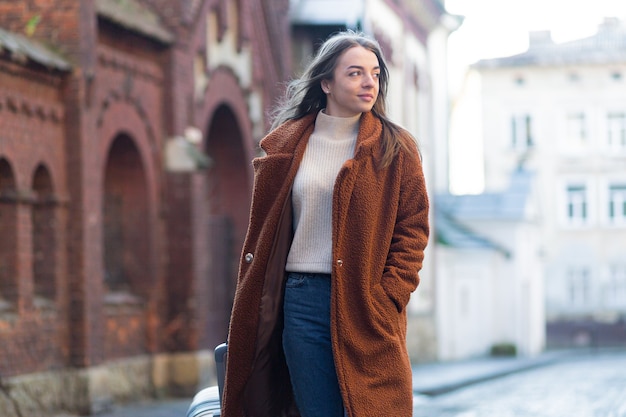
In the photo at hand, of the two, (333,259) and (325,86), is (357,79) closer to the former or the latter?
(325,86)

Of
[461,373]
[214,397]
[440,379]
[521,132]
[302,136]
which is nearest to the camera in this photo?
[302,136]

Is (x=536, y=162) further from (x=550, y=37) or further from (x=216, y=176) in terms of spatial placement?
(x=216, y=176)

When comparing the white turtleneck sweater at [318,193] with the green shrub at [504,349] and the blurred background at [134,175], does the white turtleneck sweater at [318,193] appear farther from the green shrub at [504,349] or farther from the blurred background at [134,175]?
the green shrub at [504,349]

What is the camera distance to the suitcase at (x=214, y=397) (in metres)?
5.76

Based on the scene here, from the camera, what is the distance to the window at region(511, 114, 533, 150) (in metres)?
58.6

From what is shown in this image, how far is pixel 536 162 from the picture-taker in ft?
191

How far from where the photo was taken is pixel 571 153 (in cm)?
5875

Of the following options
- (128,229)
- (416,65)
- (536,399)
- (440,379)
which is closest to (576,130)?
(416,65)

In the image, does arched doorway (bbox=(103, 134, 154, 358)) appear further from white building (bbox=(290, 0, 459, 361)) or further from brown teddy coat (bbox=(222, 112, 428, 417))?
brown teddy coat (bbox=(222, 112, 428, 417))

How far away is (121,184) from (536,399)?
6112 mm

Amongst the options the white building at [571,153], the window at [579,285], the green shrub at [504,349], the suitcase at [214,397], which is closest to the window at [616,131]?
the white building at [571,153]

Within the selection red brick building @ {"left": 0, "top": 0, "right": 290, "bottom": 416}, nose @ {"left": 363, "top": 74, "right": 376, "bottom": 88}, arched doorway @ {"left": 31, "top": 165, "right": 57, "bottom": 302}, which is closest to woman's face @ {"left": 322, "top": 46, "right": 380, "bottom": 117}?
nose @ {"left": 363, "top": 74, "right": 376, "bottom": 88}

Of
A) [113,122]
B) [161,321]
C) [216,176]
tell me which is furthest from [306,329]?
[216,176]

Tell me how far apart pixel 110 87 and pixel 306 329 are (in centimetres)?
1183
